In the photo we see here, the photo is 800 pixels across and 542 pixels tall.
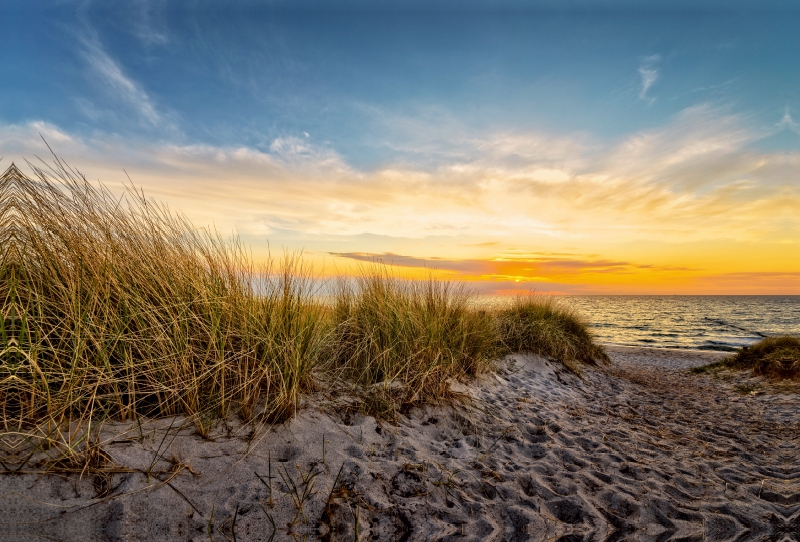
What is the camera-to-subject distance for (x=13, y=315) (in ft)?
8.47

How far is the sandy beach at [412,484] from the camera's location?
2.04 metres

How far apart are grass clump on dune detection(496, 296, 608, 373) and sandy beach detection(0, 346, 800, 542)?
323 cm

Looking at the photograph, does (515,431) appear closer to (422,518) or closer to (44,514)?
(422,518)

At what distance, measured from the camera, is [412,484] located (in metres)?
2.64

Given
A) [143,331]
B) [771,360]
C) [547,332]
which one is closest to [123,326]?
[143,331]

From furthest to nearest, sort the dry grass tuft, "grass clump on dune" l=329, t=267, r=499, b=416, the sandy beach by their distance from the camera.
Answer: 1. the dry grass tuft
2. "grass clump on dune" l=329, t=267, r=499, b=416
3. the sandy beach

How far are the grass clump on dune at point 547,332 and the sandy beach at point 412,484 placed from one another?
3.23 m

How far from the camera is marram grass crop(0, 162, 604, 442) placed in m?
2.54

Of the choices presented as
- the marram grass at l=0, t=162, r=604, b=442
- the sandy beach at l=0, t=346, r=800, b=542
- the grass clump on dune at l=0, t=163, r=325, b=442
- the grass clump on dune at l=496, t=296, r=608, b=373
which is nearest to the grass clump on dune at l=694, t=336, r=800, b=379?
the grass clump on dune at l=496, t=296, r=608, b=373

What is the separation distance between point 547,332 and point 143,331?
7.15m

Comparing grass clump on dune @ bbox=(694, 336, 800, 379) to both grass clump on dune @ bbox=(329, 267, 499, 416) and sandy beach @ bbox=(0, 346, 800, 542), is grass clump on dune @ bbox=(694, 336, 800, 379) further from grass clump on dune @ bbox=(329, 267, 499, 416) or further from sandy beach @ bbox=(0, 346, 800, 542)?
grass clump on dune @ bbox=(329, 267, 499, 416)

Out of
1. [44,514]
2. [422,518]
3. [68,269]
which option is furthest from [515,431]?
[68,269]

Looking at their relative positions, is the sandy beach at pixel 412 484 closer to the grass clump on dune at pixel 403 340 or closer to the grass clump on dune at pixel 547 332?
the grass clump on dune at pixel 403 340

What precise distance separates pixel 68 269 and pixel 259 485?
2.21m
